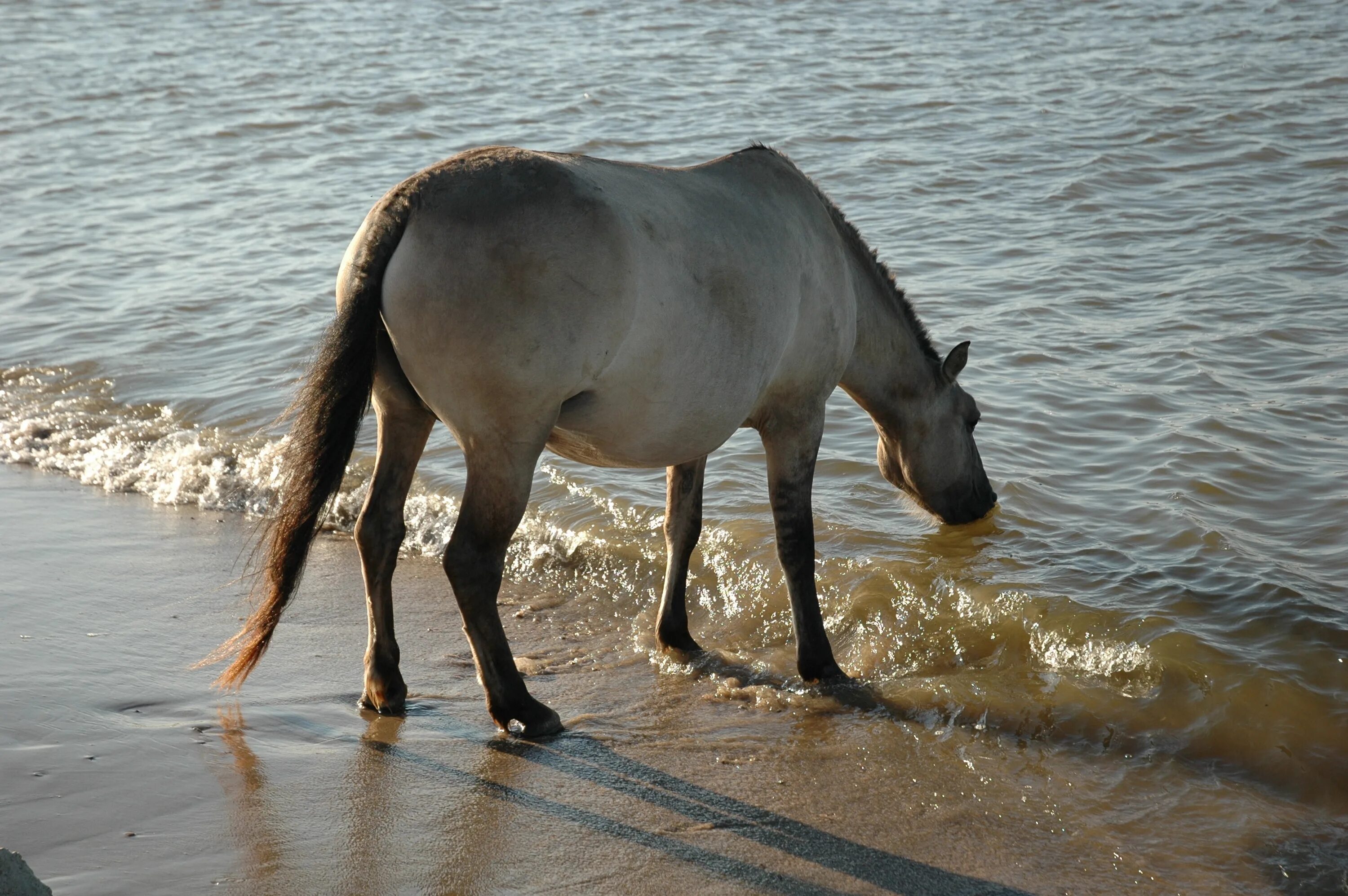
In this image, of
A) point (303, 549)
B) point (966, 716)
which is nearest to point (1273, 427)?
point (966, 716)

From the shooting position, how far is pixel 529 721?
3922 mm

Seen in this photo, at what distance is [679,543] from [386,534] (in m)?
1.30

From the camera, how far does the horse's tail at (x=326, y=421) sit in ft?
11.6

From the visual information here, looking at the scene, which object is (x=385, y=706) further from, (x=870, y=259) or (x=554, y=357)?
(x=870, y=259)

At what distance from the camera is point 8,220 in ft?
37.9

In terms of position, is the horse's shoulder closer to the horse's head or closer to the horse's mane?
the horse's mane

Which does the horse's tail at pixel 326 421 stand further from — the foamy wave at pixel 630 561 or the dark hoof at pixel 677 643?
the dark hoof at pixel 677 643

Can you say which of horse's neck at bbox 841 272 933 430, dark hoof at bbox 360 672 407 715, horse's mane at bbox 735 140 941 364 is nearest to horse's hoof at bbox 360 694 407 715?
dark hoof at bbox 360 672 407 715

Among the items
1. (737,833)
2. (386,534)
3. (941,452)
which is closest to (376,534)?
(386,534)

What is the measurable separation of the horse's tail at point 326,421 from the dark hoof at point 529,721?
770mm

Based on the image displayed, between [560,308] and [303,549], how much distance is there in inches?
43.5

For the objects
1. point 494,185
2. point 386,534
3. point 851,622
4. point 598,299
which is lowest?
point 851,622

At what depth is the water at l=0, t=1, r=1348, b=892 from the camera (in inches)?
184

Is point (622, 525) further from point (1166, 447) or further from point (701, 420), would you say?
point (1166, 447)
